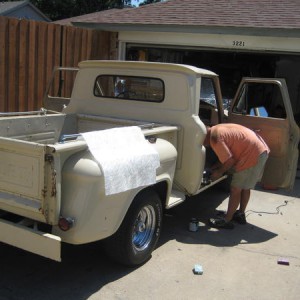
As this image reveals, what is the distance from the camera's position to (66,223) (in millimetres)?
3242

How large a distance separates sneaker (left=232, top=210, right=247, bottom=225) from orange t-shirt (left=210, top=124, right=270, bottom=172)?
76cm

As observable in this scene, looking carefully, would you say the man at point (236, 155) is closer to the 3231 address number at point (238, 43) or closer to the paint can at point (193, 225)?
the paint can at point (193, 225)

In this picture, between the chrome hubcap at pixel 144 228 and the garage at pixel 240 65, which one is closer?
the chrome hubcap at pixel 144 228

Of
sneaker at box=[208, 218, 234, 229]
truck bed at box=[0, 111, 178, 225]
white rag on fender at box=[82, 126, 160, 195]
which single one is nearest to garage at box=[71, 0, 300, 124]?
sneaker at box=[208, 218, 234, 229]

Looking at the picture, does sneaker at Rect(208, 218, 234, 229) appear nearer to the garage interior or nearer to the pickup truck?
the pickup truck

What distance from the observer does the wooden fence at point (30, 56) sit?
25.3 feet

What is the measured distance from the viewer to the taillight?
10.6 ft

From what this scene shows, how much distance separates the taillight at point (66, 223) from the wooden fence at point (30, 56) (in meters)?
5.09

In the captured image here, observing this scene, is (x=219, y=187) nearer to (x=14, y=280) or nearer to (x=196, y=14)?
(x=14, y=280)

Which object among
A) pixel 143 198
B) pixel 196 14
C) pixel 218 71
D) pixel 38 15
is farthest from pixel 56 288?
pixel 38 15

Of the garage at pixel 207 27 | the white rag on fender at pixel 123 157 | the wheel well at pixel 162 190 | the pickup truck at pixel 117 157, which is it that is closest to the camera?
the pickup truck at pixel 117 157

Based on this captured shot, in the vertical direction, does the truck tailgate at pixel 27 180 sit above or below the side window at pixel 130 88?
below

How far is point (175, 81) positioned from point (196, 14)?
5.62 metres

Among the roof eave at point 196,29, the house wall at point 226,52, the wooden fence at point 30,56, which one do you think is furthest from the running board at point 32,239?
the house wall at point 226,52
